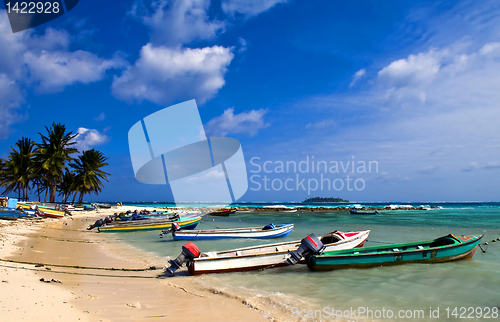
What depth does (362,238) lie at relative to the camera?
43.1ft

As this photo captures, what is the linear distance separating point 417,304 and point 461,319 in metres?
1.01

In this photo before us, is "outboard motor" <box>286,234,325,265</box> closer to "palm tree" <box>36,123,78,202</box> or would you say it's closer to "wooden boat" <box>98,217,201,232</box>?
"wooden boat" <box>98,217,201,232</box>

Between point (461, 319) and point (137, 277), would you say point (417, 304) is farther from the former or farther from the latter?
point (137, 277)

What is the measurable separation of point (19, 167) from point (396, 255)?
5397 centimetres

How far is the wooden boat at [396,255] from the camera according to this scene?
10.4 meters

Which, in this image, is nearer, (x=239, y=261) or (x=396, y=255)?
(x=239, y=261)

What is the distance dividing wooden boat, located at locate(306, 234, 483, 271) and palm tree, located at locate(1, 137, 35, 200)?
49715 millimetres

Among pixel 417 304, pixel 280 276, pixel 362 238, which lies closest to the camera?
pixel 417 304

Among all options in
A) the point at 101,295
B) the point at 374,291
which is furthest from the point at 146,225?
the point at 374,291

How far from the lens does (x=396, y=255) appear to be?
11039mm

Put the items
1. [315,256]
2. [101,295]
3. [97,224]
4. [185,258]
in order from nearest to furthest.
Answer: [101,295], [185,258], [315,256], [97,224]

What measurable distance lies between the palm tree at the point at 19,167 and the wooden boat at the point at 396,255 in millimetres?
49715

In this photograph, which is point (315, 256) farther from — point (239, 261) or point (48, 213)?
point (48, 213)

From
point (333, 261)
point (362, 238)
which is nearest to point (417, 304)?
point (333, 261)
